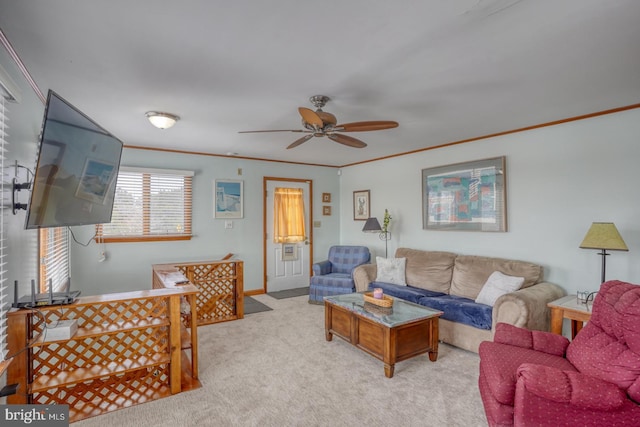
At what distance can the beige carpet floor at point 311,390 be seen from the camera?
218cm

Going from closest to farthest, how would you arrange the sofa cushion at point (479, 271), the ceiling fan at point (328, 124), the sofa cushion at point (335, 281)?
the ceiling fan at point (328, 124) < the sofa cushion at point (479, 271) < the sofa cushion at point (335, 281)

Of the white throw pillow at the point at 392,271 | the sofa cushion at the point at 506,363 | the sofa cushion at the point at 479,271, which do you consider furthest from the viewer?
the white throw pillow at the point at 392,271

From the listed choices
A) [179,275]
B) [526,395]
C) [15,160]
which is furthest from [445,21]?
[179,275]

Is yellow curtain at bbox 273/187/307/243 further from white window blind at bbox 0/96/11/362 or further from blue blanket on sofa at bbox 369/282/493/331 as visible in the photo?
white window blind at bbox 0/96/11/362

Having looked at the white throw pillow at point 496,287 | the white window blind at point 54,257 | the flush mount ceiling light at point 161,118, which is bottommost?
the white throw pillow at point 496,287

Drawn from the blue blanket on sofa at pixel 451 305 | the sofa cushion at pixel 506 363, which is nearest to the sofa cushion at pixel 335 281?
the blue blanket on sofa at pixel 451 305

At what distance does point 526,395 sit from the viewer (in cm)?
166

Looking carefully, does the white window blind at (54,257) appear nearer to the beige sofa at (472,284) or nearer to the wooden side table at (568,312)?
the beige sofa at (472,284)

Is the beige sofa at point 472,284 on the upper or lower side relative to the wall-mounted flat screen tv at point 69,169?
lower

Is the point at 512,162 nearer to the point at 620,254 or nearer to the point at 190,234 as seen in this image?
the point at 620,254

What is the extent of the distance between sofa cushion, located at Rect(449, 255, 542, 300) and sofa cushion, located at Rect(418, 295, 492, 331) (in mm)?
187

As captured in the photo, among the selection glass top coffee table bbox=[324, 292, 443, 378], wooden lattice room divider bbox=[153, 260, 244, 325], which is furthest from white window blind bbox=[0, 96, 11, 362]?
glass top coffee table bbox=[324, 292, 443, 378]

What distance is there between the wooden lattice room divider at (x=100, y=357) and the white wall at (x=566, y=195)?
3.47 meters

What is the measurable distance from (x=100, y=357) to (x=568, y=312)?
3.75 metres
